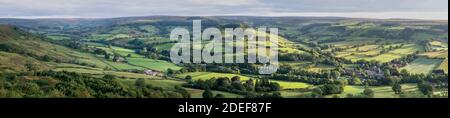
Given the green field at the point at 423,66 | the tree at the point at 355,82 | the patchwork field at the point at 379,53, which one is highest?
the patchwork field at the point at 379,53

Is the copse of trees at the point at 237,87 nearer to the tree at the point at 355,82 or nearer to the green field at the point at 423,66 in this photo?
the tree at the point at 355,82

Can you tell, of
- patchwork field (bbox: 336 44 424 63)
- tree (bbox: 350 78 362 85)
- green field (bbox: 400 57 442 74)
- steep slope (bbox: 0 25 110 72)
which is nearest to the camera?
tree (bbox: 350 78 362 85)

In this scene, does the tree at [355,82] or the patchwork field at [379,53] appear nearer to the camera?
the tree at [355,82]

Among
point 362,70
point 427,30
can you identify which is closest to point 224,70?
point 362,70

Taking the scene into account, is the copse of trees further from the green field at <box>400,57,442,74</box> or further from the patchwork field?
the patchwork field

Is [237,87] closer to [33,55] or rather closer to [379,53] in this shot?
→ [33,55]

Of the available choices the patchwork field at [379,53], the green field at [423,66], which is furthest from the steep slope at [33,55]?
the patchwork field at [379,53]

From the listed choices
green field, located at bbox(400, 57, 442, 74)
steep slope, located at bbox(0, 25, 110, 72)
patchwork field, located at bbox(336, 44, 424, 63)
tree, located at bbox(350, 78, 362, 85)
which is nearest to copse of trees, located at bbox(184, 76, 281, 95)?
tree, located at bbox(350, 78, 362, 85)

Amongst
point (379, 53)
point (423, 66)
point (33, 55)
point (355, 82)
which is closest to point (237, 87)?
point (355, 82)
